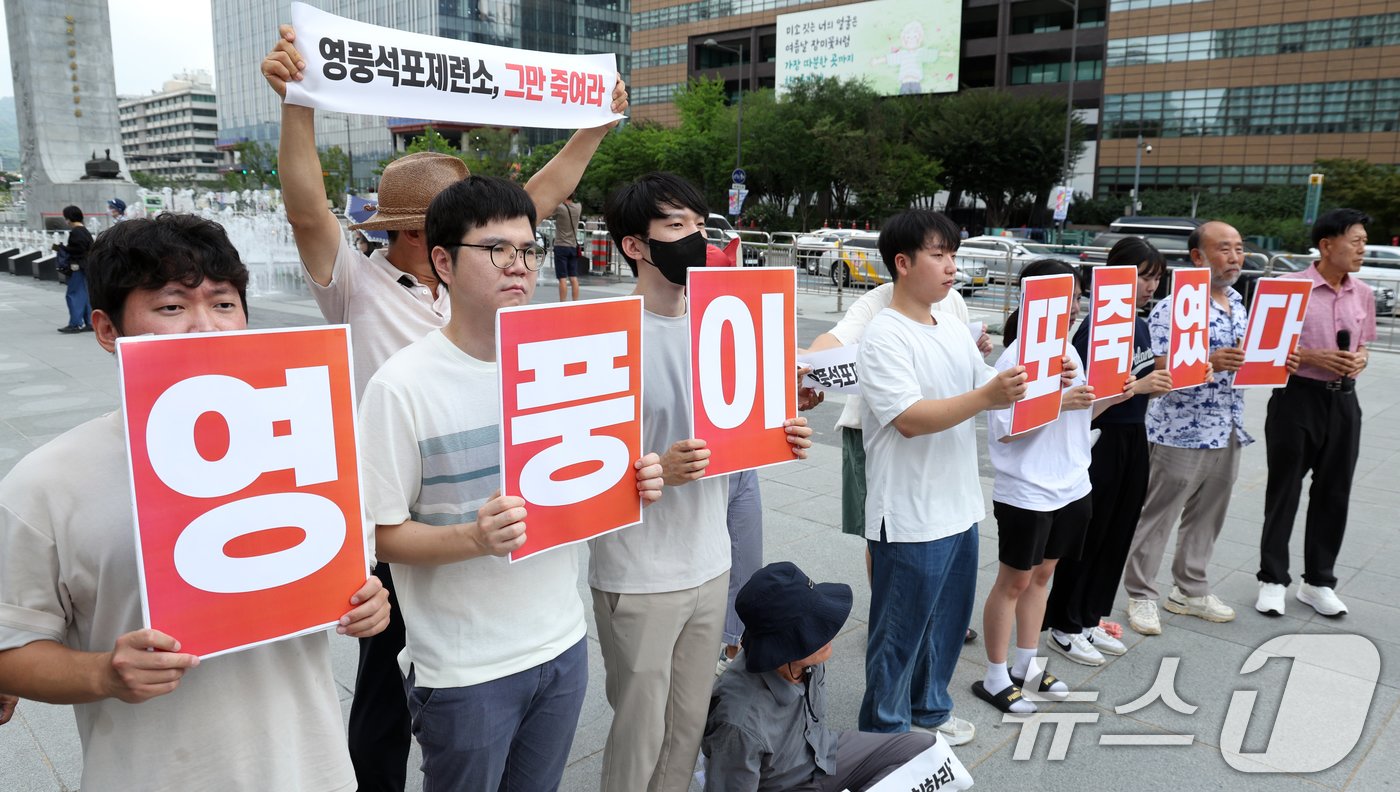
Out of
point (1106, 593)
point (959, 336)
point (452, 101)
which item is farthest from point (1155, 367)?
point (452, 101)

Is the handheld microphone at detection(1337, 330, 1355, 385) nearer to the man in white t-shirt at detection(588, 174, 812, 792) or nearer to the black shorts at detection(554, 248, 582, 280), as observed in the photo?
the man in white t-shirt at detection(588, 174, 812, 792)

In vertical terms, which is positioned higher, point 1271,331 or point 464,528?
point 1271,331

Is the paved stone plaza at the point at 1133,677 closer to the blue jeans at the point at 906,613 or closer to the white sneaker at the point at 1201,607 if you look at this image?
the white sneaker at the point at 1201,607

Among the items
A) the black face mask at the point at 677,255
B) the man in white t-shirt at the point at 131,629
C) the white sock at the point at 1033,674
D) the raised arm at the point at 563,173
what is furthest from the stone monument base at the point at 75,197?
the man in white t-shirt at the point at 131,629

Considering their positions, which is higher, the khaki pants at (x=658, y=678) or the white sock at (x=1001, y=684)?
the khaki pants at (x=658, y=678)

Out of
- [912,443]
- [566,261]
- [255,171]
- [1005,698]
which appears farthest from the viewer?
[255,171]

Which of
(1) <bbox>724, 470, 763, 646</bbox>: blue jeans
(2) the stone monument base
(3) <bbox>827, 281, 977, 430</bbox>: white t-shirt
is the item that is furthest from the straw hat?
(2) the stone monument base

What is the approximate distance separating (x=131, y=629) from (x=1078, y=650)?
3.77 meters

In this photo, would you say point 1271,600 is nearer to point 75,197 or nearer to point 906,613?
point 906,613

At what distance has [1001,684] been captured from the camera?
A: 12.1 feet

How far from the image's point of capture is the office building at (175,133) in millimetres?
147250

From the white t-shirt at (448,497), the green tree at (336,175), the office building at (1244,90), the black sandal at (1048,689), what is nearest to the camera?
the white t-shirt at (448,497)

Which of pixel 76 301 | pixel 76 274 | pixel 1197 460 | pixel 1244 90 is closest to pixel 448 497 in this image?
pixel 1197 460

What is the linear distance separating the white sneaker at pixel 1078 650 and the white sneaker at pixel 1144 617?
432 mm
